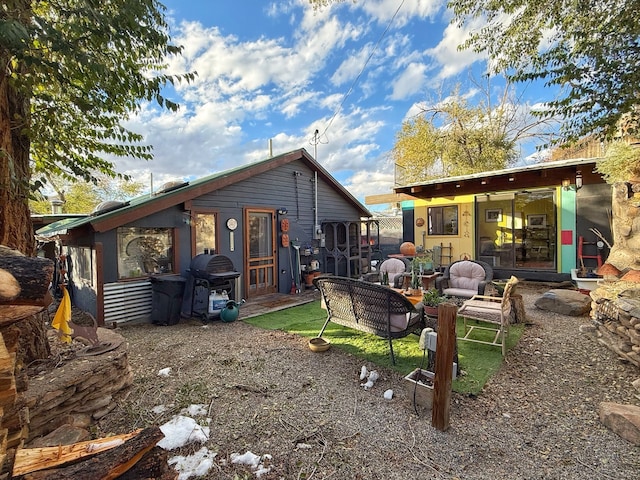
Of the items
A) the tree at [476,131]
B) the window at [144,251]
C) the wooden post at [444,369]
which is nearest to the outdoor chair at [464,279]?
the wooden post at [444,369]

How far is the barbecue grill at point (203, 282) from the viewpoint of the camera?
5.65 metres

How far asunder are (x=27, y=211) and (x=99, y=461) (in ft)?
8.50

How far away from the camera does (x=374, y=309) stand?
3777 millimetres

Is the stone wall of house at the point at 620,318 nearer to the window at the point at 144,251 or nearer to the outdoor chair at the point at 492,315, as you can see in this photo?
the outdoor chair at the point at 492,315

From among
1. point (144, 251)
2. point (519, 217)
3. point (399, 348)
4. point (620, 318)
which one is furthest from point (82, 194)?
point (620, 318)

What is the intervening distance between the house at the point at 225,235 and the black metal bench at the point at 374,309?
8.04 feet

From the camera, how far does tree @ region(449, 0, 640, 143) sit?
420 cm

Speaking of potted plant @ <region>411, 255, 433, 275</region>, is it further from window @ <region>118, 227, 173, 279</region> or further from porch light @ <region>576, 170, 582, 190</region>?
window @ <region>118, 227, 173, 279</region>

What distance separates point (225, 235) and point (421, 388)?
5.39 meters

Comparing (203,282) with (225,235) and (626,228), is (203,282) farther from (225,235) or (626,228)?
(626,228)

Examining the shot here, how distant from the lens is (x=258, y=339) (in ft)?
15.4

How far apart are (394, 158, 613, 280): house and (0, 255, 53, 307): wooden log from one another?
30.6ft

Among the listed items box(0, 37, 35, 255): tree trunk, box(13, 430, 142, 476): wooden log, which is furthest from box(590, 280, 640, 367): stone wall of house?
box(0, 37, 35, 255): tree trunk

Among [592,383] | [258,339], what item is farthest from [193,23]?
[592,383]
